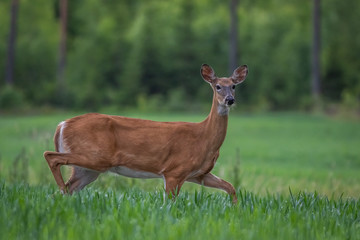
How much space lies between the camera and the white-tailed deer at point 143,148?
670 cm

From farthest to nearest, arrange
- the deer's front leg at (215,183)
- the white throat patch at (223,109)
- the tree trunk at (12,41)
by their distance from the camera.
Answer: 1. the tree trunk at (12,41)
2. the white throat patch at (223,109)
3. the deer's front leg at (215,183)

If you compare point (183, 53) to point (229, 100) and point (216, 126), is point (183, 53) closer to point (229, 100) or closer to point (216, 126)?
point (216, 126)

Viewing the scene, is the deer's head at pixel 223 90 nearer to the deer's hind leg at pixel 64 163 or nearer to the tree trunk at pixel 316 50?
the deer's hind leg at pixel 64 163

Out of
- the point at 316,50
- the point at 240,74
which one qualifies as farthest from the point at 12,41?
the point at 240,74

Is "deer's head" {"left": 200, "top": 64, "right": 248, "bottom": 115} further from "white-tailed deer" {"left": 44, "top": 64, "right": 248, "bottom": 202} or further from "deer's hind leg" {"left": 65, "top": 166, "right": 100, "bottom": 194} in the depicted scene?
"deer's hind leg" {"left": 65, "top": 166, "right": 100, "bottom": 194}

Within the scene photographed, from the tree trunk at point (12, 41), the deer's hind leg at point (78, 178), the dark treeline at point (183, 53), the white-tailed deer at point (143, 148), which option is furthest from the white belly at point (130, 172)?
the dark treeline at point (183, 53)

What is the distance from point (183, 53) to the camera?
46031 mm

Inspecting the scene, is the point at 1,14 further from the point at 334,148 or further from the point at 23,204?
the point at 23,204

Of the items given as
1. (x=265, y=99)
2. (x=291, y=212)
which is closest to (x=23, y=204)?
(x=291, y=212)

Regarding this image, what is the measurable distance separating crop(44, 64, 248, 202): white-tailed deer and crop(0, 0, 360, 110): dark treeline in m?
35.2

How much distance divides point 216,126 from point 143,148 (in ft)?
2.84

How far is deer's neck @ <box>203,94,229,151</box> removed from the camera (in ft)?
23.0

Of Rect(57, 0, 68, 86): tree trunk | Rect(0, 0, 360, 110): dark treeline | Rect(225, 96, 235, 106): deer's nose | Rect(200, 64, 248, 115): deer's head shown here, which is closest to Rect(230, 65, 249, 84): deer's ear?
Rect(200, 64, 248, 115): deer's head

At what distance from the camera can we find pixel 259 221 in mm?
5488
